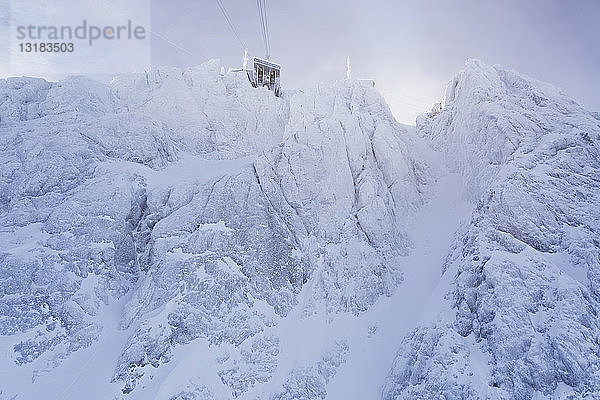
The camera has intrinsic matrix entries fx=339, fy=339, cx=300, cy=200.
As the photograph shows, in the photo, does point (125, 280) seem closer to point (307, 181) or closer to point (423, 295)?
point (307, 181)

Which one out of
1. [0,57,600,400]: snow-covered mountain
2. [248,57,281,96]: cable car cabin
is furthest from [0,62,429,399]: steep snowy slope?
[248,57,281,96]: cable car cabin

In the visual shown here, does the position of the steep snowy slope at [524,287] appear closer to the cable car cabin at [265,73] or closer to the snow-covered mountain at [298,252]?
the snow-covered mountain at [298,252]

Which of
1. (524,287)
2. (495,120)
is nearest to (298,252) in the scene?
(524,287)

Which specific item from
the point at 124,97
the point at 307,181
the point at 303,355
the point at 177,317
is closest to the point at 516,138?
the point at 307,181

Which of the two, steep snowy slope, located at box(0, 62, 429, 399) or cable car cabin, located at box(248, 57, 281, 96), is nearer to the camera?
steep snowy slope, located at box(0, 62, 429, 399)

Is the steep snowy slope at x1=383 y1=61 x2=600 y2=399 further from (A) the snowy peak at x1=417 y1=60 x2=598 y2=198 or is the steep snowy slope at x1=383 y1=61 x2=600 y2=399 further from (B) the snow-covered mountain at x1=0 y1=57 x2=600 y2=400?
(A) the snowy peak at x1=417 y1=60 x2=598 y2=198
